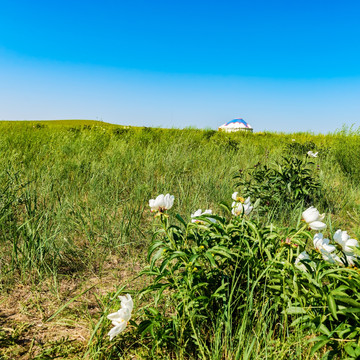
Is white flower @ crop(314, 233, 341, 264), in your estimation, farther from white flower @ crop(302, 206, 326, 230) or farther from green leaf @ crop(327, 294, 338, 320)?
green leaf @ crop(327, 294, 338, 320)

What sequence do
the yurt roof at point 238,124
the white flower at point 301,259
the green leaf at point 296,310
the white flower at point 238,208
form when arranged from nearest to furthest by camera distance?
the green leaf at point 296,310 → the white flower at point 301,259 → the white flower at point 238,208 → the yurt roof at point 238,124

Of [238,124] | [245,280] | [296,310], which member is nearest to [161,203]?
[245,280]

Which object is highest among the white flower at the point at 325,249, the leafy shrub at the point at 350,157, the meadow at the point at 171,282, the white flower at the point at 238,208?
the leafy shrub at the point at 350,157

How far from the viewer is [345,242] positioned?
1.27m

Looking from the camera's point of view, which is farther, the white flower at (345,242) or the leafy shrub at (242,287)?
→ the white flower at (345,242)

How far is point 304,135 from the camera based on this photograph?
10000 mm

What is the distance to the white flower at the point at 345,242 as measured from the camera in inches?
49.3

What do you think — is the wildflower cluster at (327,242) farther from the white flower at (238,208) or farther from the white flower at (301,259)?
the white flower at (238,208)

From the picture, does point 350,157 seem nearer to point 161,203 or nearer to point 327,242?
point 327,242

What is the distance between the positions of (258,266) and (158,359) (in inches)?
23.9

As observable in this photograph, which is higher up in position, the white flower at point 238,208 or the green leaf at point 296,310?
the white flower at point 238,208

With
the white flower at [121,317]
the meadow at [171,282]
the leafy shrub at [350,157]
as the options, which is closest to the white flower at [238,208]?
the meadow at [171,282]

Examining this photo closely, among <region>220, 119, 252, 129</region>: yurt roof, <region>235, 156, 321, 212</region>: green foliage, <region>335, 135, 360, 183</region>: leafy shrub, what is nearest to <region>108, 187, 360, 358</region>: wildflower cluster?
<region>235, 156, 321, 212</region>: green foliage

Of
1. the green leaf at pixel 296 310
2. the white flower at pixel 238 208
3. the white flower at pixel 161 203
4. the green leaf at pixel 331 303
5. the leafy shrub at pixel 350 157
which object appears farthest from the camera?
the leafy shrub at pixel 350 157
